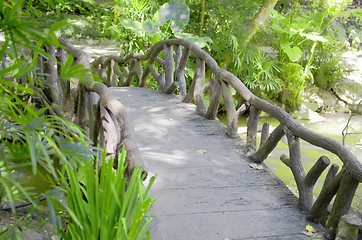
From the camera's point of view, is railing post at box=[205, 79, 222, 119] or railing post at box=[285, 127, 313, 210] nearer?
railing post at box=[285, 127, 313, 210]

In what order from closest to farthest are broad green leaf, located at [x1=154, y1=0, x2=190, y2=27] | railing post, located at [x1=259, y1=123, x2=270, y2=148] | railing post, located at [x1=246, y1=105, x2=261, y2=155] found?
railing post, located at [x1=259, y1=123, x2=270, y2=148] < railing post, located at [x1=246, y1=105, x2=261, y2=155] < broad green leaf, located at [x1=154, y1=0, x2=190, y2=27]

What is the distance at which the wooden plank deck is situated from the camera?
2666mm

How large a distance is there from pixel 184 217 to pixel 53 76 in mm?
3098

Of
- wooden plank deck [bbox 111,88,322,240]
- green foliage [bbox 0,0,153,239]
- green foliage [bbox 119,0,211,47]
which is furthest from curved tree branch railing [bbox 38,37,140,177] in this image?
green foliage [bbox 119,0,211,47]

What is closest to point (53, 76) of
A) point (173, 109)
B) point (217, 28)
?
point (173, 109)

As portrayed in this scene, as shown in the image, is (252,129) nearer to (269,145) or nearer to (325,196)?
(269,145)

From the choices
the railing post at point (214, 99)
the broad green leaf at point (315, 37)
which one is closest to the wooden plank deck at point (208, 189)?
the railing post at point (214, 99)

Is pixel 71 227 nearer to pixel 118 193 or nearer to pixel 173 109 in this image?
pixel 118 193

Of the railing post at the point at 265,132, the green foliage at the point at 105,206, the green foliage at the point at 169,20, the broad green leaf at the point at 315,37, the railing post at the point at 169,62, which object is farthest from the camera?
the broad green leaf at the point at 315,37

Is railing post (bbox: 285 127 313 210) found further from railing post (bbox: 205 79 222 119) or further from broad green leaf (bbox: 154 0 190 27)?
broad green leaf (bbox: 154 0 190 27)

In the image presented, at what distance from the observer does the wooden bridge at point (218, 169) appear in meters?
2.62

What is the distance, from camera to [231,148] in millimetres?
4012

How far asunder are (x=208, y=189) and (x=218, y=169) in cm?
38

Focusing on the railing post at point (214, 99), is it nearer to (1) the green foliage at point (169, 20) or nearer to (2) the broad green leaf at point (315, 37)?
(1) the green foliage at point (169, 20)
